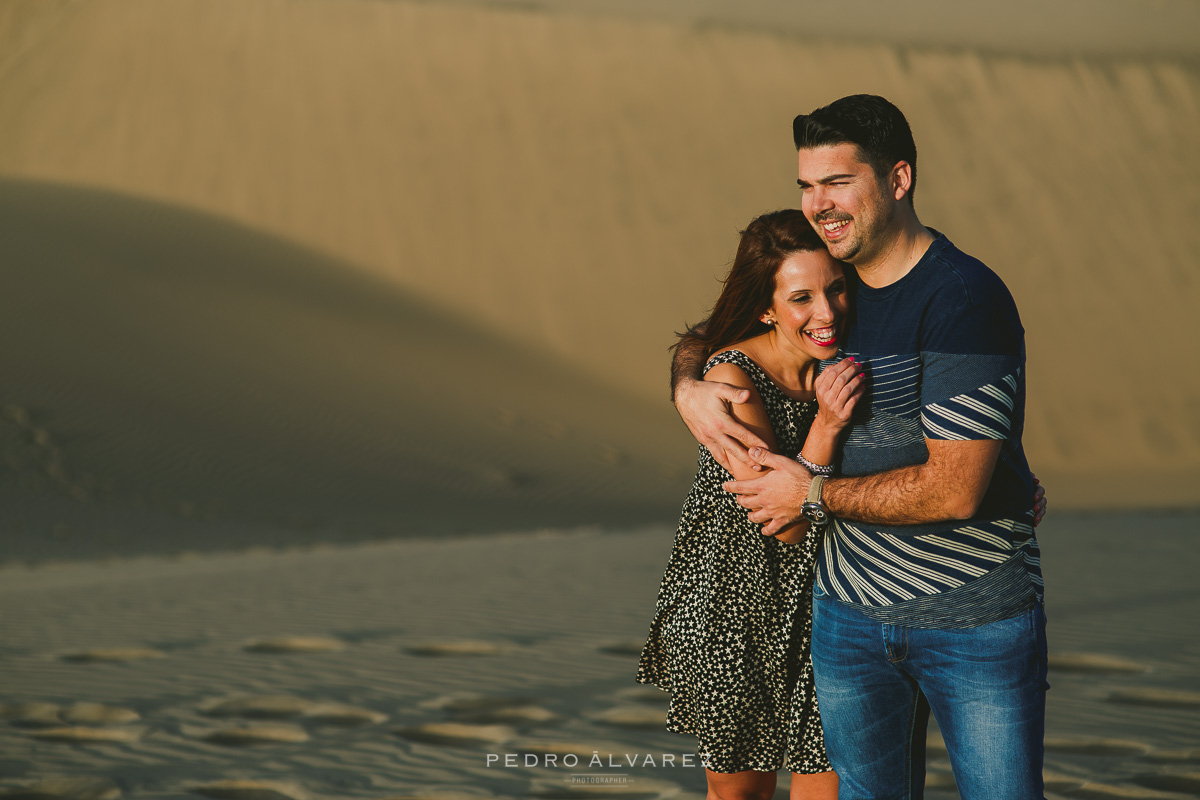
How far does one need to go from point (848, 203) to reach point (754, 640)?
100 cm

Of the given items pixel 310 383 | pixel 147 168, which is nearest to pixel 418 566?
pixel 310 383

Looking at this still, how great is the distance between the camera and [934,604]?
2.28m

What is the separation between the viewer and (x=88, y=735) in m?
5.26

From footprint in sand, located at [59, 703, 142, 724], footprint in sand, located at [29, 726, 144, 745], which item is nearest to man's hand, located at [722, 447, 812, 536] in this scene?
footprint in sand, located at [29, 726, 144, 745]

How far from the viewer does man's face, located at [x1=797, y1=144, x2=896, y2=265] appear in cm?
235

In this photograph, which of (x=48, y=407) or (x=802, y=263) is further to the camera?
(x=48, y=407)

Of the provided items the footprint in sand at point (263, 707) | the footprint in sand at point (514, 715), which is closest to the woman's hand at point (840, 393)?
the footprint in sand at point (514, 715)

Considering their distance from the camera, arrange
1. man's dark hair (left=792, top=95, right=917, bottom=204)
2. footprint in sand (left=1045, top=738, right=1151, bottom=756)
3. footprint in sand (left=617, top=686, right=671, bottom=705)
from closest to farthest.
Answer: man's dark hair (left=792, top=95, right=917, bottom=204) < footprint in sand (left=1045, top=738, right=1151, bottom=756) < footprint in sand (left=617, top=686, right=671, bottom=705)

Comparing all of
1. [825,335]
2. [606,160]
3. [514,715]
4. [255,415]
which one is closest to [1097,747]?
[514,715]

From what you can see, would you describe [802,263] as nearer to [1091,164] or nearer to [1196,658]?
[1196,658]

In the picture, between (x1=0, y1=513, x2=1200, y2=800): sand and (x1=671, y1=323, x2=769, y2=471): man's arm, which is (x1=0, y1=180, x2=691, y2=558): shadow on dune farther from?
(x1=671, y1=323, x2=769, y2=471): man's arm

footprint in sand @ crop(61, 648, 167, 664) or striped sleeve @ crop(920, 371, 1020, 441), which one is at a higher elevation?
striped sleeve @ crop(920, 371, 1020, 441)

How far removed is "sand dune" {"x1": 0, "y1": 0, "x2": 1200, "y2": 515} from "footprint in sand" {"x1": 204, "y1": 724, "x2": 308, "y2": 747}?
58.4 ft

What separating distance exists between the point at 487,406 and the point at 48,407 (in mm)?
7101
